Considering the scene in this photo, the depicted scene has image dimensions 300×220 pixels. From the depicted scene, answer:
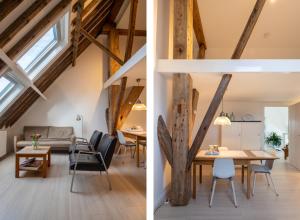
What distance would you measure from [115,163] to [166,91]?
271 centimetres

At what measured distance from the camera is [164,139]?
400 cm

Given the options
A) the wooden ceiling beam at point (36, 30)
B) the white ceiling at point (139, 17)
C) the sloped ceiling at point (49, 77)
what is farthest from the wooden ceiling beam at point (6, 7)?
the white ceiling at point (139, 17)

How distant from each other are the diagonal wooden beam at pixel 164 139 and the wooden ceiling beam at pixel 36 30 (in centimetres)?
189

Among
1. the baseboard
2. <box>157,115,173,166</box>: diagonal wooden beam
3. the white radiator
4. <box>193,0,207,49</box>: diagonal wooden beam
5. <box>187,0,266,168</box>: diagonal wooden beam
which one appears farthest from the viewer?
the white radiator

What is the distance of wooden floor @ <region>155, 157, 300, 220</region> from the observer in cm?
366

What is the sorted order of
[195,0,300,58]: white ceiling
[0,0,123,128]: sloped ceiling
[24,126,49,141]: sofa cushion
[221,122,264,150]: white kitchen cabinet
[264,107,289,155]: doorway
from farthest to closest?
[264,107,289,155]: doorway → [24,126,49,141]: sofa cushion → [221,122,264,150]: white kitchen cabinet → [0,0,123,128]: sloped ceiling → [195,0,300,58]: white ceiling

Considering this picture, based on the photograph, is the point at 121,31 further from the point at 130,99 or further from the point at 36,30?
the point at 36,30

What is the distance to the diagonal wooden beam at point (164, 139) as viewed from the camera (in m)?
3.99

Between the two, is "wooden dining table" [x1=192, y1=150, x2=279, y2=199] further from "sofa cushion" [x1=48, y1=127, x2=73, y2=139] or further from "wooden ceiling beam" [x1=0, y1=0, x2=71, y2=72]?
"sofa cushion" [x1=48, y1=127, x2=73, y2=139]

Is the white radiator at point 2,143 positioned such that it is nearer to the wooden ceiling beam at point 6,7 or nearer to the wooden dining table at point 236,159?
the wooden dining table at point 236,159

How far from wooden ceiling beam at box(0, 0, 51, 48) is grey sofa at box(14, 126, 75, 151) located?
15.6ft

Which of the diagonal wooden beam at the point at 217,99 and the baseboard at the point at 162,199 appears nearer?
the baseboard at the point at 162,199

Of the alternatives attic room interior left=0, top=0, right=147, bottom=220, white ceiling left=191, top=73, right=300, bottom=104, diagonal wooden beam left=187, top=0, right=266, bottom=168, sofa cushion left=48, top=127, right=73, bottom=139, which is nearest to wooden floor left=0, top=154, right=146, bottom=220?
attic room interior left=0, top=0, right=147, bottom=220

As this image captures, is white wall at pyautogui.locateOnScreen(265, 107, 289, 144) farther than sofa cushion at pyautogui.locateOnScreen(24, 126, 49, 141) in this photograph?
Yes
